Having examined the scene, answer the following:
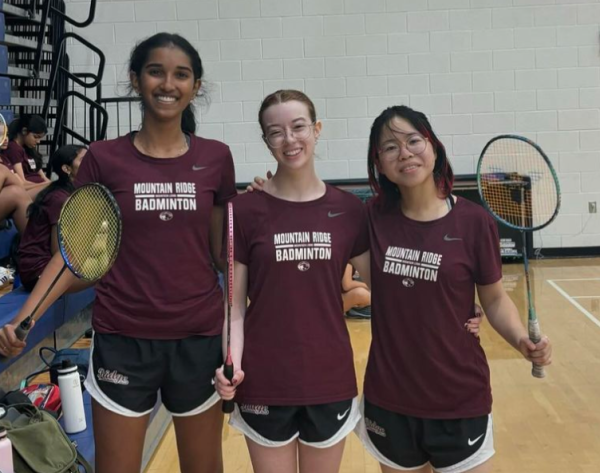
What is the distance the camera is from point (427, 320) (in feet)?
6.10

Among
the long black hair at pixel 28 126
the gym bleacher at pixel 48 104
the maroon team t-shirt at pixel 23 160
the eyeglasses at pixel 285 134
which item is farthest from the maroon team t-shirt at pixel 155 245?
the long black hair at pixel 28 126

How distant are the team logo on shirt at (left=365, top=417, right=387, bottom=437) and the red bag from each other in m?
1.75

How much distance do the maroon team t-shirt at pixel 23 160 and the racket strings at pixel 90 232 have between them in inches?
195

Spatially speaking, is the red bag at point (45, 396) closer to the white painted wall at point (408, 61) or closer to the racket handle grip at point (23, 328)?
the racket handle grip at point (23, 328)

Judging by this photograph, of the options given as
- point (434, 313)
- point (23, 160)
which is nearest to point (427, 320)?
point (434, 313)

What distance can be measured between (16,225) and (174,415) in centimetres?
378

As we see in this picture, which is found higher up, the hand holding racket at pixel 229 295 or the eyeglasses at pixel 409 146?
the eyeglasses at pixel 409 146

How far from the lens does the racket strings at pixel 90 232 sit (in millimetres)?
1921

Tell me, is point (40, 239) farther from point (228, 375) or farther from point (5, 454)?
point (228, 375)

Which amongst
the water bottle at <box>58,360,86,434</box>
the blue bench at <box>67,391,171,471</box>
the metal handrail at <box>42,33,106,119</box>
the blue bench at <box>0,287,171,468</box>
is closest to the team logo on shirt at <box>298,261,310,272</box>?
the blue bench at <box>67,391,171,471</box>

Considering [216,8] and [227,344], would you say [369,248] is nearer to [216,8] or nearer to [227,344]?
[227,344]

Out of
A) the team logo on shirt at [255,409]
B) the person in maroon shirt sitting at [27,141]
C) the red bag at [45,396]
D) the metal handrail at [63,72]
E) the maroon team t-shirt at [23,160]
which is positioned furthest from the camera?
the metal handrail at [63,72]

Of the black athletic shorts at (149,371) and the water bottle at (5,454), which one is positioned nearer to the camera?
the black athletic shorts at (149,371)

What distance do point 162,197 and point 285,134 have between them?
37 cm
